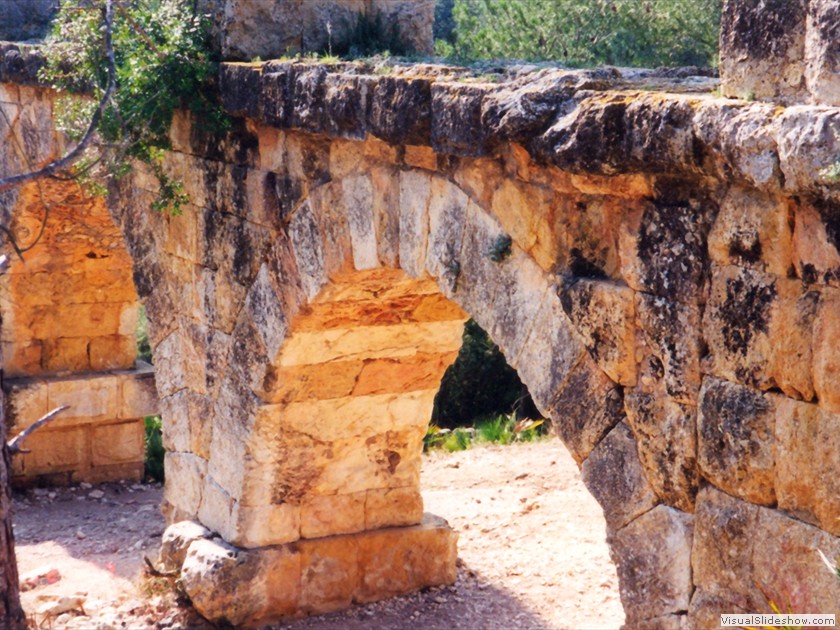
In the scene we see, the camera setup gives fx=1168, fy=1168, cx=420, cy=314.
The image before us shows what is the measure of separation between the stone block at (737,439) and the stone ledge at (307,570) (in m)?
3.53

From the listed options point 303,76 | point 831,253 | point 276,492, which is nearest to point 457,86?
point 303,76

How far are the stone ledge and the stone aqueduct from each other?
14mm

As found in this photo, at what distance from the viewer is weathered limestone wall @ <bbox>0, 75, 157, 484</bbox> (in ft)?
31.8

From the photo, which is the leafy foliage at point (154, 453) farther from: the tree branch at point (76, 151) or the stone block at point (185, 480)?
the tree branch at point (76, 151)

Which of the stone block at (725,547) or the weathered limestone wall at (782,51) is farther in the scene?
the stone block at (725,547)

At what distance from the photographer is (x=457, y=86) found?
391cm

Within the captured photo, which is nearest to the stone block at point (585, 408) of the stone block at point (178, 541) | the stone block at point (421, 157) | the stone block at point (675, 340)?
the stone block at point (675, 340)

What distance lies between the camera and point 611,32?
11234 mm

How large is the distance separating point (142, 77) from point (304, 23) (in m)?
0.87

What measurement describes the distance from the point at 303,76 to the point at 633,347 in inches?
82.6

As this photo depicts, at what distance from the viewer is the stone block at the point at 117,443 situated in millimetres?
10320

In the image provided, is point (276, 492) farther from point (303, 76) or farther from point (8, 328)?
point (8, 328)

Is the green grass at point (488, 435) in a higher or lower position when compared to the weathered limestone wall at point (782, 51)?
lower

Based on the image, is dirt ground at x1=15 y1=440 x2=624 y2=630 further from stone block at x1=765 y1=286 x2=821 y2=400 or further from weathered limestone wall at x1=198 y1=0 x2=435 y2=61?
stone block at x1=765 y1=286 x2=821 y2=400
